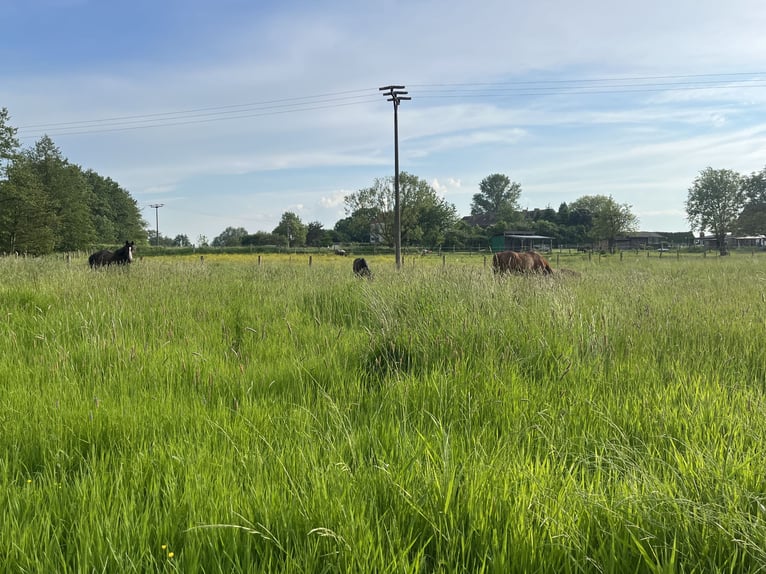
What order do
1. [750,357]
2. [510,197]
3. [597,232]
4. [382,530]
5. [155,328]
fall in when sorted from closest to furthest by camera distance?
[382,530] < [750,357] < [155,328] < [597,232] < [510,197]

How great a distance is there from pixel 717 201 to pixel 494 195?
8113cm

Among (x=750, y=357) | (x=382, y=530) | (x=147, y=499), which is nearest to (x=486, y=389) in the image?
(x=382, y=530)

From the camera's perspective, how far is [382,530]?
164cm

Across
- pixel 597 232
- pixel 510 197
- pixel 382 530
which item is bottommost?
pixel 382 530

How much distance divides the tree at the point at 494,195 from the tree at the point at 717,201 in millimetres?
70142

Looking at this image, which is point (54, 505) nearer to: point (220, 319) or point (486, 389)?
point (486, 389)

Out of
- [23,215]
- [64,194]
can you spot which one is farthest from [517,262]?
[64,194]

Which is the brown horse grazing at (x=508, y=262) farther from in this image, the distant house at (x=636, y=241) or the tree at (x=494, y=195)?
the tree at (x=494, y=195)

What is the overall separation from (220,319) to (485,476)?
16.7 feet

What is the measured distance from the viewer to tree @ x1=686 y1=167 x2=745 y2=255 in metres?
67.8

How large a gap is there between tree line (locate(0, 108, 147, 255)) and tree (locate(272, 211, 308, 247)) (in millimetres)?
39529

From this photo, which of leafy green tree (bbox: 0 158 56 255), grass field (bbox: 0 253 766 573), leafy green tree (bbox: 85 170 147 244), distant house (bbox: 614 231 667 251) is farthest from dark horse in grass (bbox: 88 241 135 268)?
distant house (bbox: 614 231 667 251)

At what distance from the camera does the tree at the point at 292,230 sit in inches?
4776

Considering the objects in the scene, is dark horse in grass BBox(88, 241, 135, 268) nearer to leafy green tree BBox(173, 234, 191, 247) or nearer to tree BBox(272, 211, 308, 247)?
tree BBox(272, 211, 308, 247)
